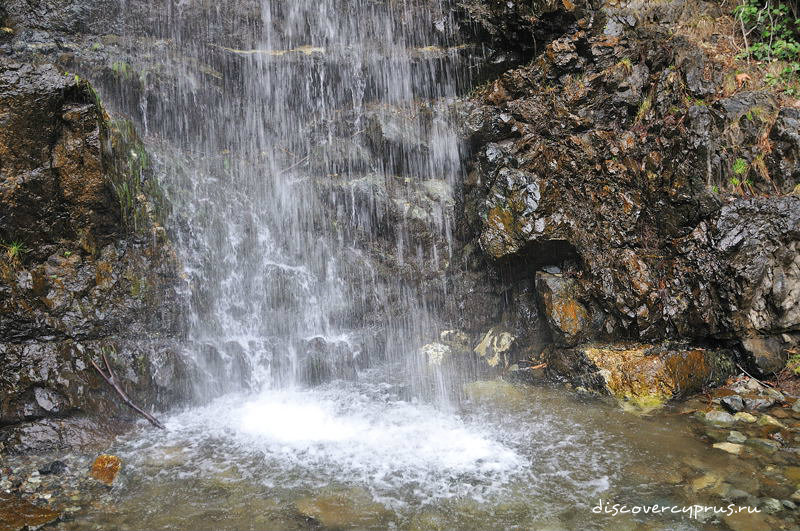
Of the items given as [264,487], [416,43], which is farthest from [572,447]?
[416,43]

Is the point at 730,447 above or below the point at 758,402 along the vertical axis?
below

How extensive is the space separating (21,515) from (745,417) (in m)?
7.46

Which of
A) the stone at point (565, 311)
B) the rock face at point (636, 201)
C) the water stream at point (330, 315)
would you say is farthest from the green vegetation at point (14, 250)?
the stone at point (565, 311)

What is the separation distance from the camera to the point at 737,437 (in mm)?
5004

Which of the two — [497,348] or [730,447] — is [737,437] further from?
[497,348]

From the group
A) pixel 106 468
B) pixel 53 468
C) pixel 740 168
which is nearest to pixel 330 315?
pixel 106 468

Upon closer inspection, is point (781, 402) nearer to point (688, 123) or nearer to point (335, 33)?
point (688, 123)

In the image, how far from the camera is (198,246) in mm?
7547

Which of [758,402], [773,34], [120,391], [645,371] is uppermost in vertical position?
[773,34]

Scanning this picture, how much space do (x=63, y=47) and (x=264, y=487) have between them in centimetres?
885

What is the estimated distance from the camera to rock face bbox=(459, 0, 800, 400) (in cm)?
619

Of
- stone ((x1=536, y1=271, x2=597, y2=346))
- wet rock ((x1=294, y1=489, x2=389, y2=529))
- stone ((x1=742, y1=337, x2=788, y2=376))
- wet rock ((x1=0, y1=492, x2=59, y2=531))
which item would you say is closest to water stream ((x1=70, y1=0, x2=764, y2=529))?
wet rock ((x1=294, y1=489, x2=389, y2=529))

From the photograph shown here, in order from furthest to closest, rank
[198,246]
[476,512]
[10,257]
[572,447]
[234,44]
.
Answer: [234,44]
[198,246]
[10,257]
[572,447]
[476,512]

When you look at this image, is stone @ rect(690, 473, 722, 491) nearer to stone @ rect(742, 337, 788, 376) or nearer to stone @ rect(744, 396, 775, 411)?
stone @ rect(744, 396, 775, 411)
